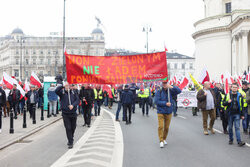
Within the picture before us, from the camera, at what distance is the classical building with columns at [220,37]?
5113 cm

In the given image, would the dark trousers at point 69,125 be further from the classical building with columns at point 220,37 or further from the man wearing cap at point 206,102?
the classical building with columns at point 220,37

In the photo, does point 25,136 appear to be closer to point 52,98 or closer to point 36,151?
point 36,151

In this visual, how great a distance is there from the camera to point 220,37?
5653cm

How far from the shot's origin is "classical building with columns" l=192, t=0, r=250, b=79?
168 ft

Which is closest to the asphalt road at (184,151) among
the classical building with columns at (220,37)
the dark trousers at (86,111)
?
the dark trousers at (86,111)

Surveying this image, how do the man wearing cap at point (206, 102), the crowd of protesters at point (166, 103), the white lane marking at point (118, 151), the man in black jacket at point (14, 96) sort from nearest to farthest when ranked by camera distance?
the white lane marking at point (118, 151), the crowd of protesters at point (166, 103), the man wearing cap at point (206, 102), the man in black jacket at point (14, 96)

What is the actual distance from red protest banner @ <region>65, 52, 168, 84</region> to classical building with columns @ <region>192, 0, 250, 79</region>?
40.8 meters

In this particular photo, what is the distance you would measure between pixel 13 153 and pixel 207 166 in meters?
4.84

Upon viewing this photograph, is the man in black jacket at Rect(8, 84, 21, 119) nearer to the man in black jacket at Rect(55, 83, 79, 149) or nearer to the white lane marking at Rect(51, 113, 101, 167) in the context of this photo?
the white lane marking at Rect(51, 113, 101, 167)

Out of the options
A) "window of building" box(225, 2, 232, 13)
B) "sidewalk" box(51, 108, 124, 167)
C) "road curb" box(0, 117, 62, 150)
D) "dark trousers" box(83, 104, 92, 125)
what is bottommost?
"road curb" box(0, 117, 62, 150)

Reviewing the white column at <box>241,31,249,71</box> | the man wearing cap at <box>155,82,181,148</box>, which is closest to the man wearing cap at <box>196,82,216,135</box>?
the man wearing cap at <box>155,82,181,148</box>

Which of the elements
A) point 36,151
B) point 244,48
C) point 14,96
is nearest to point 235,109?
point 36,151

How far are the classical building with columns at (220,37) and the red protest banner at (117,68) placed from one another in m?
A: 40.8

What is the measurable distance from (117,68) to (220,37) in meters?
49.8
